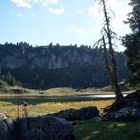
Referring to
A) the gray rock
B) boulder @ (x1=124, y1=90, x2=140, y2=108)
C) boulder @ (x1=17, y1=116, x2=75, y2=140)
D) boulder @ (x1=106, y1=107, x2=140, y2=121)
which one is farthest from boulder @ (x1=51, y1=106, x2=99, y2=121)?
the gray rock

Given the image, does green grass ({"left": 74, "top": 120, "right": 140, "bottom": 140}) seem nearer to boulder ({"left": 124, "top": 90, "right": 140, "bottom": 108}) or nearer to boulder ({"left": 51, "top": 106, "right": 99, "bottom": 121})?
boulder ({"left": 51, "top": 106, "right": 99, "bottom": 121})

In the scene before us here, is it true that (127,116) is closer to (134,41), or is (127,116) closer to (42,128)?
(42,128)

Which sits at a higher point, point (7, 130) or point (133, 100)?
point (133, 100)

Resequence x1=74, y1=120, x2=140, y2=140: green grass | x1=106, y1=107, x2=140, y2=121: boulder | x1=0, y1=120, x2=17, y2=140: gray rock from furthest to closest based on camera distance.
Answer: x1=106, y1=107, x2=140, y2=121: boulder
x1=74, y1=120, x2=140, y2=140: green grass
x1=0, y1=120, x2=17, y2=140: gray rock

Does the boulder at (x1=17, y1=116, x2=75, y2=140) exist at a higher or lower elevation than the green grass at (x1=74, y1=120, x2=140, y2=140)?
higher

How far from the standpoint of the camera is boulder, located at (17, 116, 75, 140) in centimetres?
1659

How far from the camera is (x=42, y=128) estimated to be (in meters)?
16.8

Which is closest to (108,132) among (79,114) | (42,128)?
(42,128)

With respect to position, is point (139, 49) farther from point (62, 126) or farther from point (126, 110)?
point (62, 126)

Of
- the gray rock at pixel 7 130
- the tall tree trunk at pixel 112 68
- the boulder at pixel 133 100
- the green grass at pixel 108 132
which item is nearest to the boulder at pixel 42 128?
the gray rock at pixel 7 130

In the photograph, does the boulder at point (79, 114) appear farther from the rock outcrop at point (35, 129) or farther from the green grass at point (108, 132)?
the rock outcrop at point (35, 129)

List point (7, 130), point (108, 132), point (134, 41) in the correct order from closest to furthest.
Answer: point (7, 130) < point (108, 132) < point (134, 41)

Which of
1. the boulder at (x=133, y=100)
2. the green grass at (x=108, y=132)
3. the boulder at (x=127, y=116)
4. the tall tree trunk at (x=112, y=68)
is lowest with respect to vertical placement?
the green grass at (x=108, y=132)

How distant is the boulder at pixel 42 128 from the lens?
54.4ft
